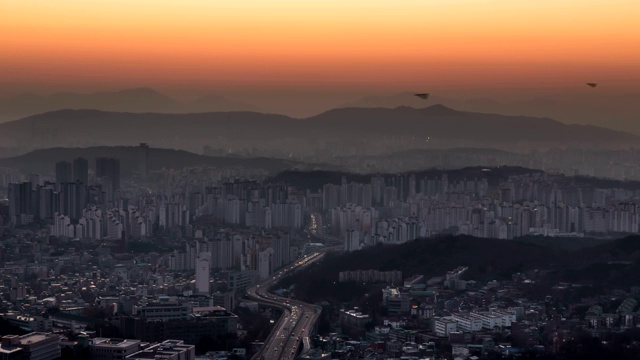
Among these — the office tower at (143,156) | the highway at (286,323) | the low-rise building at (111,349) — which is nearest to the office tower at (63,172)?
the office tower at (143,156)

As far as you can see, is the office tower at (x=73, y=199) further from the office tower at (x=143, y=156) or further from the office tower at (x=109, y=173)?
the office tower at (x=143, y=156)

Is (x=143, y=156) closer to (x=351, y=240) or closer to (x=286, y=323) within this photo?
(x=351, y=240)

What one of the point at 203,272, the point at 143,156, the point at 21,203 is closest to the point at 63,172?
the point at 143,156

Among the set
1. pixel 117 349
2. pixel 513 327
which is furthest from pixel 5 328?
pixel 513 327

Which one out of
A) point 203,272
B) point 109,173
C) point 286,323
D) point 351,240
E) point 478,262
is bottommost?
point 286,323

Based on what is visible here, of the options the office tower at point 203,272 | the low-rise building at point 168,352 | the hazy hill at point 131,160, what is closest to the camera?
the low-rise building at point 168,352

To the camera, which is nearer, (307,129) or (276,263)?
(276,263)
